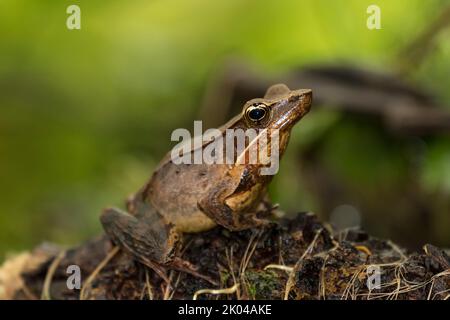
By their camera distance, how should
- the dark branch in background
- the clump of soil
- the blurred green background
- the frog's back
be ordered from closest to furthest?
the clump of soil → the frog's back → the dark branch in background → the blurred green background

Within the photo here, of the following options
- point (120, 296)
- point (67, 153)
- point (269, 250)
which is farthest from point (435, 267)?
point (67, 153)

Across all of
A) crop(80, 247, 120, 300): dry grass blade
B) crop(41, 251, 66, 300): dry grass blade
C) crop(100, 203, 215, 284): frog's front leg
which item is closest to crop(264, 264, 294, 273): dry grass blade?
crop(100, 203, 215, 284): frog's front leg

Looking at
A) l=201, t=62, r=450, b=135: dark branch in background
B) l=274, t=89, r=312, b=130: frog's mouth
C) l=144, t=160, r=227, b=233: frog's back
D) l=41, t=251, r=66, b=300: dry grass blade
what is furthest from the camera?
l=201, t=62, r=450, b=135: dark branch in background

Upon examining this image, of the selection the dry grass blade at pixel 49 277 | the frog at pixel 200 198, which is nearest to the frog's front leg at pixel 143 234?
the frog at pixel 200 198

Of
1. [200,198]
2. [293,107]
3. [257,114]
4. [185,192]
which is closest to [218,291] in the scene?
[200,198]

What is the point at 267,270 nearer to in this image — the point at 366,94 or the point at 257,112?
the point at 257,112

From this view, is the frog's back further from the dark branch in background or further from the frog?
the dark branch in background

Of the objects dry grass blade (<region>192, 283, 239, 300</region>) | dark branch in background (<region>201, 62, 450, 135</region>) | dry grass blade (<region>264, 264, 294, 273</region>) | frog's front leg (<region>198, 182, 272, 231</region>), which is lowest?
dry grass blade (<region>192, 283, 239, 300</region>)

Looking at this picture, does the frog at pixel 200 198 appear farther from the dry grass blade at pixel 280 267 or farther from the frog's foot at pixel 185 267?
the dry grass blade at pixel 280 267
